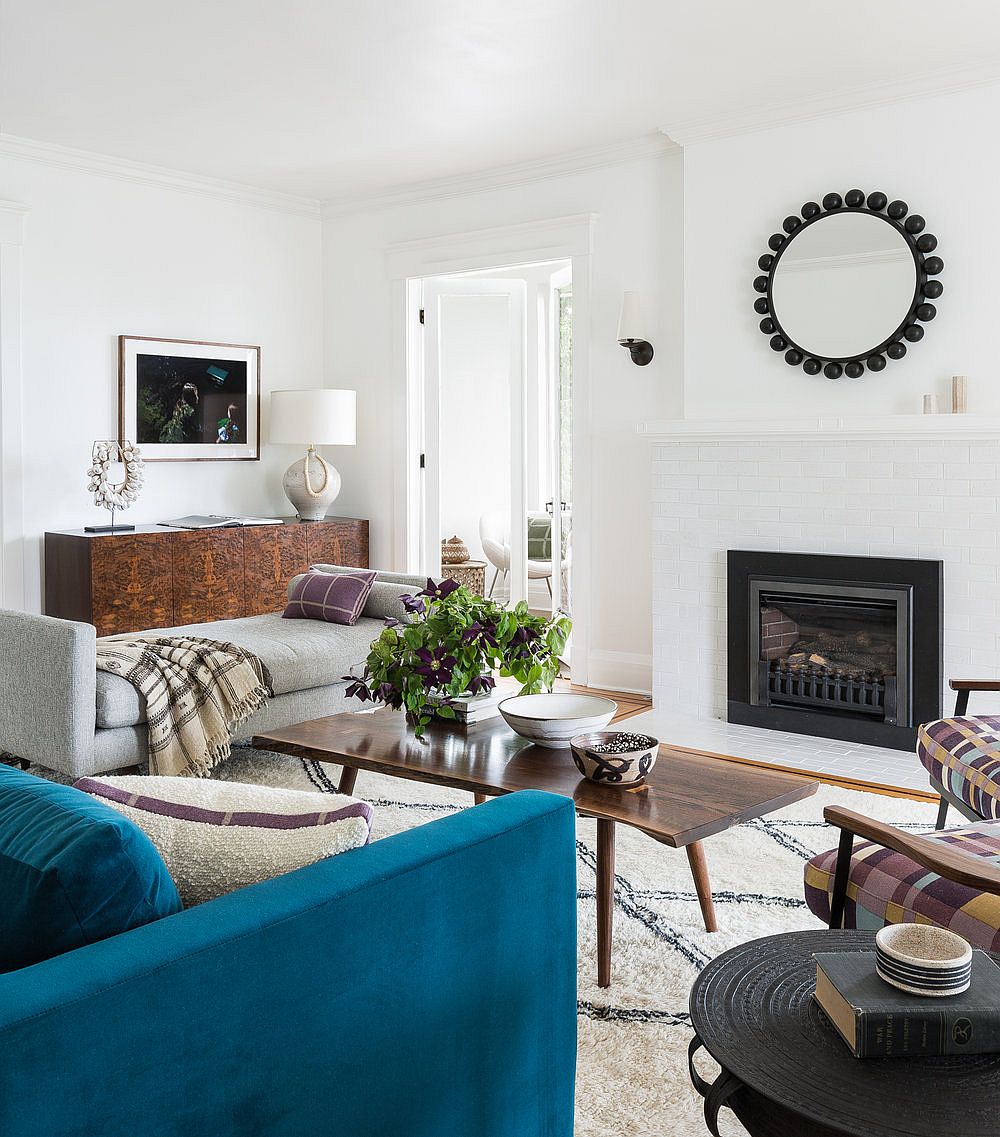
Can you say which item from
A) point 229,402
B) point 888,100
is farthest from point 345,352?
point 888,100

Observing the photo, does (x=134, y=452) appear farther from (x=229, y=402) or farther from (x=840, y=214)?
(x=840, y=214)

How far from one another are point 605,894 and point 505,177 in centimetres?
431

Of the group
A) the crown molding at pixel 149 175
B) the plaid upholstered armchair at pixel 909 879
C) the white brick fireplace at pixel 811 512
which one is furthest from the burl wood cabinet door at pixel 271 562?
the plaid upholstered armchair at pixel 909 879

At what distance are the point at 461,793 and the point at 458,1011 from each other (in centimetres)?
223

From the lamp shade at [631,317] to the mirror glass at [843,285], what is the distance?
0.67 m

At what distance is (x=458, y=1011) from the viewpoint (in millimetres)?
1371

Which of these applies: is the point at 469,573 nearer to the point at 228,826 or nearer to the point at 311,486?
the point at 311,486

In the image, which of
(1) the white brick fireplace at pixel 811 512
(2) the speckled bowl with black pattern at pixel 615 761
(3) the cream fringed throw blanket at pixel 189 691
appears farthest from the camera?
(1) the white brick fireplace at pixel 811 512

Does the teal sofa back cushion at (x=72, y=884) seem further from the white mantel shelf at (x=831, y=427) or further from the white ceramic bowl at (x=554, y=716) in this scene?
the white mantel shelf at (x=831, y=427)

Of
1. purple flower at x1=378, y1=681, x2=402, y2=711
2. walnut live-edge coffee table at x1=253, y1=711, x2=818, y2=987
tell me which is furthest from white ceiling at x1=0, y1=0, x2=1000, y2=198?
walnut live-edge coffee table at x1=253, y1=711, x2=818, y2=987

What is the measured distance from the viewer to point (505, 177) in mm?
5668

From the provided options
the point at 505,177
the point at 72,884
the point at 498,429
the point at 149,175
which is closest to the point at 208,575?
the point at 149,175

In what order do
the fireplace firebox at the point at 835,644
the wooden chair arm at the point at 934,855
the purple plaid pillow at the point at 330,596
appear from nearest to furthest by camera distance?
the wooden chair arm at the point at 934,855
the fireplace firebox at the point at 835,644
the purple plaid pillow at the point at 330,596

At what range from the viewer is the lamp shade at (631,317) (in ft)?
16.6
